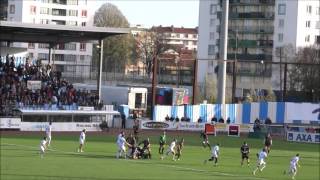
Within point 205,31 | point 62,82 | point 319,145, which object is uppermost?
point 205,31

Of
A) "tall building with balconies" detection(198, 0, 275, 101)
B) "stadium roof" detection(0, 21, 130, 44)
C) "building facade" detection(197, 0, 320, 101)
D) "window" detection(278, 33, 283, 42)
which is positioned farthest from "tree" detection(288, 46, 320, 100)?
"stadium roof" detection(0, 21, 130, 44)

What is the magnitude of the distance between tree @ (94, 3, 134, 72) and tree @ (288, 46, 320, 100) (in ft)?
162

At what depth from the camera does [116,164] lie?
4056cm

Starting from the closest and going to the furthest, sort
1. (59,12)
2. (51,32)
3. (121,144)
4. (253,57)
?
(121,144)
(51,32)
(253,57)
(59,12)

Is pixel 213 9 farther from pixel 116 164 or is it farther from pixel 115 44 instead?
pixel 116 164

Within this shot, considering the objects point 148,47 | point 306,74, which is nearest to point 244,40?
point 306,74

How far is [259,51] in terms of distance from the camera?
13762 centimetres

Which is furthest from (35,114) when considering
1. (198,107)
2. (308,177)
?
(308,177)

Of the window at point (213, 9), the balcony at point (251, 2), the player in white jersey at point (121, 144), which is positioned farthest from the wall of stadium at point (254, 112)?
the window at point (213, 9)

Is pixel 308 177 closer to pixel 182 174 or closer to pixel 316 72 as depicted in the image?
pixel 182 174

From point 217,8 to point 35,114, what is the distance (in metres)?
81.5

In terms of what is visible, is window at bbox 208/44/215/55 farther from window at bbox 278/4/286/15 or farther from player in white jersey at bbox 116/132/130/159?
player in white jersey at bbox 116/132/130/159

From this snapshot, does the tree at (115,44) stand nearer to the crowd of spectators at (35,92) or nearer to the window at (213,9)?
the window at (213,9)

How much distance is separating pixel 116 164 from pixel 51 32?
37176 mm
